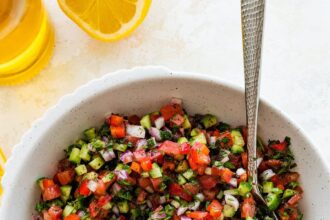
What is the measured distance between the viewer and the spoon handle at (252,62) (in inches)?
64.0

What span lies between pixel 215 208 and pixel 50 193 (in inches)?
19.7

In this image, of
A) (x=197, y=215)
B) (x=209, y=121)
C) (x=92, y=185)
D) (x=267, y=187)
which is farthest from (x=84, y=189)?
(x=267, y=187)

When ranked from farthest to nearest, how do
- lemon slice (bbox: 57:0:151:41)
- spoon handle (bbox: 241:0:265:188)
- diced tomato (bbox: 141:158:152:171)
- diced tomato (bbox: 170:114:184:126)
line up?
lemon slice (bbox: 57:0:151:41) < diced tomato (bbox: 170:114:184:126) < diced tomato (bbox: 141:158:152:171) < spoon handle (bbox: 241:0:265:188)

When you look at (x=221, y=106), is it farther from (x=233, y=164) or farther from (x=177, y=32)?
(x=177, y=32)

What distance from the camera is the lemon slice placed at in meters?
2.08

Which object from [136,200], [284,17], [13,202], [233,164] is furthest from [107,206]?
[284,17]

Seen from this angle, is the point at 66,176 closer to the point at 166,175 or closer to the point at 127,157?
the point at 127,157

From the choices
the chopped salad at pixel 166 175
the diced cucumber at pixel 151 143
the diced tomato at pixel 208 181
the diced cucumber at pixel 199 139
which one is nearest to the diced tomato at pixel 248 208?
the chopped salad at pixel 166 175

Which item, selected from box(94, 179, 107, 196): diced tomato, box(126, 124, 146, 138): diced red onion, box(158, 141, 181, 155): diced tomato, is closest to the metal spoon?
box(158, 141, 181, 155): diced tomato

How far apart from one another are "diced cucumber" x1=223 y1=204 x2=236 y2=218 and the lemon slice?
A: 28.4 inches

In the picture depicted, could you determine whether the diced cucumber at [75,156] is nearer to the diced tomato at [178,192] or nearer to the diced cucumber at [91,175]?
the diced cucumber at [91,175]

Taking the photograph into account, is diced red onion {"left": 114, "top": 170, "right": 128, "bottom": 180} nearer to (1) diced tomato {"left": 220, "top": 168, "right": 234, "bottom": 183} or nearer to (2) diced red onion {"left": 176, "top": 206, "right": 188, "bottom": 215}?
(2) diced red onion {"left": 176, "top": 206, "right": 188, "bottom": 215}

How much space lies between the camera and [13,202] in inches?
71.4

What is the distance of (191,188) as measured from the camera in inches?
72.2
